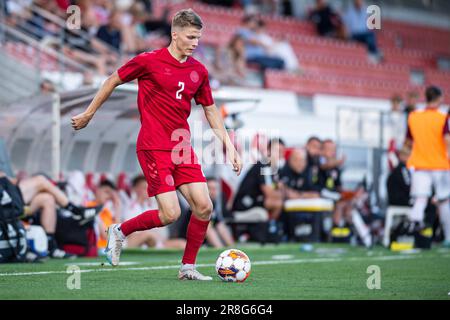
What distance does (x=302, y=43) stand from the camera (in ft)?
82.6

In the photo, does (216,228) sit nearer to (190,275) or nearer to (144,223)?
(190,275)

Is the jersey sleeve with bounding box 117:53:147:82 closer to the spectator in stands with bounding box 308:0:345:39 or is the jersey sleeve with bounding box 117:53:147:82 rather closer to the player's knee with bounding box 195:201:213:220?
the player's knee with bounding box 195:201:213:220

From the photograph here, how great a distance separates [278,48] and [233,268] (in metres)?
15.1

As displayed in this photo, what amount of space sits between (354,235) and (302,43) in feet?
28.5

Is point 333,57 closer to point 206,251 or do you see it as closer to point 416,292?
point 206,251

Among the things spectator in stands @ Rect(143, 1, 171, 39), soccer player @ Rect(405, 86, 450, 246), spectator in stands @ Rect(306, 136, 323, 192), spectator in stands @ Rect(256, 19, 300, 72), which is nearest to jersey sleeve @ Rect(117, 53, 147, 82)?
soccer player @ Rect(405, 86, 450, 246)

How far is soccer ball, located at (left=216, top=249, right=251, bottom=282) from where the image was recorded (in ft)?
28.3

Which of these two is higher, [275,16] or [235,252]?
[275,16]

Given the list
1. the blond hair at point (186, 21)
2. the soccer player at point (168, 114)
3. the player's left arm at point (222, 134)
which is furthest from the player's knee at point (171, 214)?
the blond hair at point (186, 21)

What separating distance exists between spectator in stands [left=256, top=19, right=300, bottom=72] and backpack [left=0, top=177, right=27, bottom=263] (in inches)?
479

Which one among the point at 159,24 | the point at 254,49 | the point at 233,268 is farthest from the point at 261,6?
the point at 233,268

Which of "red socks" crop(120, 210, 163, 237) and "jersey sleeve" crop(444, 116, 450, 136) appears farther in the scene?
"jersey sleeve" crop(444, 116, 450, 136)

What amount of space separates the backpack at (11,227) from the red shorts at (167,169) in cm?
312
